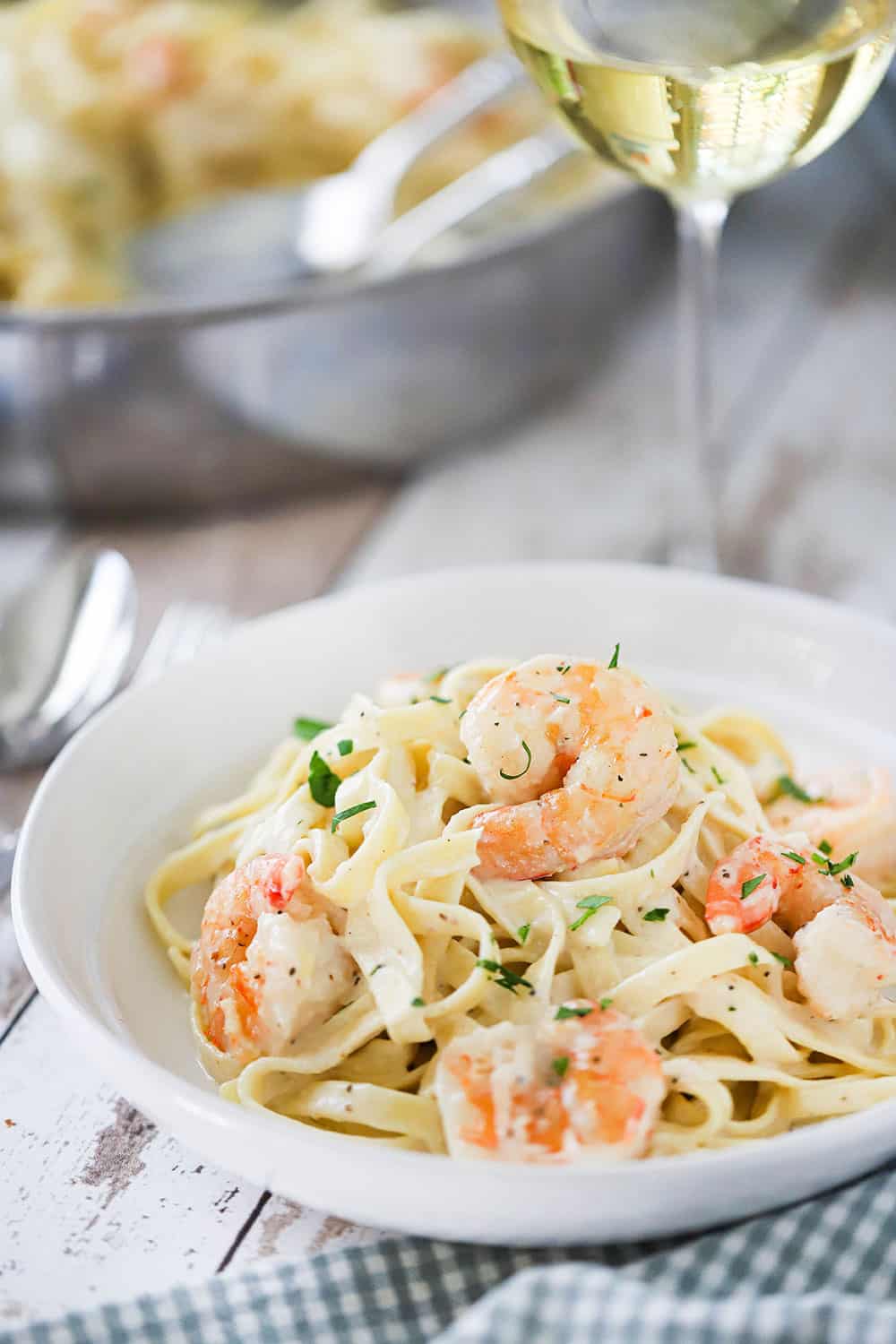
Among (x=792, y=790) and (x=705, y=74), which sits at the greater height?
(x=705, y=74)

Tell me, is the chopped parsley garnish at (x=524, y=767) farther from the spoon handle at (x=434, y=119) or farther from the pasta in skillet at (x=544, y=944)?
the spoon handle at (x=434, y=119)

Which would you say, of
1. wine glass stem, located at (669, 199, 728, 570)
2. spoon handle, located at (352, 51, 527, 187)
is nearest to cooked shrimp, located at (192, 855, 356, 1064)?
wine glass stem, located at (669, 199, 728, 570)

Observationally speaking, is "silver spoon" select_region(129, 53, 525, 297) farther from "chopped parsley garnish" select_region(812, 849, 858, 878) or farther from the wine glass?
"chopped parsley garnish" select_region(812, 849, 858, 878)

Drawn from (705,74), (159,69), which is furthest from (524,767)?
(159,69)

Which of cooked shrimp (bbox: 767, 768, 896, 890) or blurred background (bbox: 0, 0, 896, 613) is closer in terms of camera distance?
cooked shrimp (bbox: 767, 768, 896, 890)

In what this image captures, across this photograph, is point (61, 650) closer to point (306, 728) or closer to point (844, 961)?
point (306, 728)
